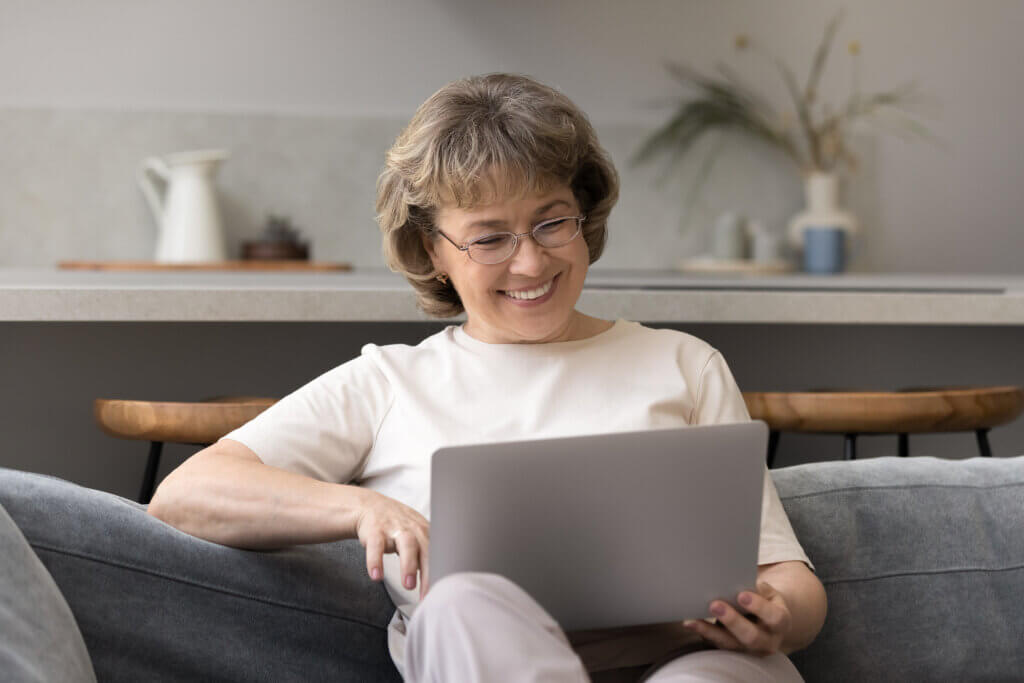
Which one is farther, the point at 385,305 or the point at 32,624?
the point at 385,305

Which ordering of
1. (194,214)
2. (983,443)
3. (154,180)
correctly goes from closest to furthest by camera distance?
(983,443) < (194,214) < (154,180)

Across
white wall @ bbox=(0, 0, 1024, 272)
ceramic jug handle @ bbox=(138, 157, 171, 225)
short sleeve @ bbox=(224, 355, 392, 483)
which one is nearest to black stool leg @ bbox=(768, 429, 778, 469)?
short sleeve @ bbox=(224, 355, 392, 483)

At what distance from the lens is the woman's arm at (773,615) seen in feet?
3.86

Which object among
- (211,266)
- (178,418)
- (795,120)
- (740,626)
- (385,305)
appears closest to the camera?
(740,626)

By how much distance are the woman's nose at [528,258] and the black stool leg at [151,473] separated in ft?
3.10

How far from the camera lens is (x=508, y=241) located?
144cm

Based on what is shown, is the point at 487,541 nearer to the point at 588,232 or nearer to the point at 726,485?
the point at 726,485

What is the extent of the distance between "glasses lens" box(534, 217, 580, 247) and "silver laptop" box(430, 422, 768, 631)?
41 centimetres

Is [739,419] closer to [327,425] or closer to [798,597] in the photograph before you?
[798,597]

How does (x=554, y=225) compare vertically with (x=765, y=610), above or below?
above

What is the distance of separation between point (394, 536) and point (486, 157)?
1.59 feet

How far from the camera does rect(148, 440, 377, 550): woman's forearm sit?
49.5 inches

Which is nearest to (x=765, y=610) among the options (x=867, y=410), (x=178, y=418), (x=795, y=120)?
(x=867, y=410)

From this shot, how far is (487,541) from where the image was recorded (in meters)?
1.12
